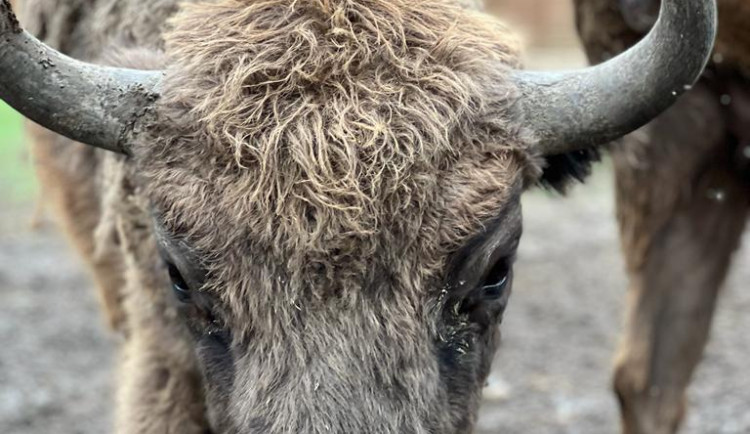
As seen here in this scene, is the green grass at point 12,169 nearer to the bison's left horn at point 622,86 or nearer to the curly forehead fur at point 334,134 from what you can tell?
the curly forehead fur at point 334,134

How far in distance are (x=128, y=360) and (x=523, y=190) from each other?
6.34 feet

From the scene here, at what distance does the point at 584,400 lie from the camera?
732 cm

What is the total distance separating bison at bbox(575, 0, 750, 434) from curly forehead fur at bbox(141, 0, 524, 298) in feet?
6.43

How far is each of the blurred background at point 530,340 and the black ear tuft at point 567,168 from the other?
0.17 metres

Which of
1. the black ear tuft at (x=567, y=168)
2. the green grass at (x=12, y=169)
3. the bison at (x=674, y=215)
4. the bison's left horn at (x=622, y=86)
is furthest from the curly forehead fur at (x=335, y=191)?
the green grass at (x=12, y=169)

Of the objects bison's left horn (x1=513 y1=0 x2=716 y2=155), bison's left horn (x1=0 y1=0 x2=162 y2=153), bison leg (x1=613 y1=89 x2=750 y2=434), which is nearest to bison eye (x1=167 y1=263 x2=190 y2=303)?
bison's left horn (x1=0 y1=0 x2=162 y2=153)

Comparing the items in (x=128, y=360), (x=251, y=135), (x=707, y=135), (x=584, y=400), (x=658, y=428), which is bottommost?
(x=584, y=400)

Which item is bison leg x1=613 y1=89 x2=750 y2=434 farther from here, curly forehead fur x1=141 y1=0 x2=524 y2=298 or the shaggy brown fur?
curly forehead fur x1=141 y1=0 x2=524 y2=298

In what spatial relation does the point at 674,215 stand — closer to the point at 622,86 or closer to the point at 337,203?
the point at 622,86

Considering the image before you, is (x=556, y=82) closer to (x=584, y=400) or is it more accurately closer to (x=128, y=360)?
(x=128, y=360)

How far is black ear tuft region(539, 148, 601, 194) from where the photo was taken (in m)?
3.90

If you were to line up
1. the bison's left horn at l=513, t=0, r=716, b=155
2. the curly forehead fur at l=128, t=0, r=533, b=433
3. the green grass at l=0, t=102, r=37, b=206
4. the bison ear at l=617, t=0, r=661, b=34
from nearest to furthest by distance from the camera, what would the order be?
the curly forehead fur at l=128, t=0, r=533, b=433, the bison's left horn at l=513, t=0, r=716, b=155, the bison ear at l=617, t=0, r=661, b=34, the green grass at l=0, t=102, r=37, b=206

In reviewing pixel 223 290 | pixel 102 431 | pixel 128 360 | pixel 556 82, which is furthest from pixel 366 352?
pixel 102 431

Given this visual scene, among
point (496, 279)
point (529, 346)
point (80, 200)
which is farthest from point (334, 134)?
point (529, 346)
